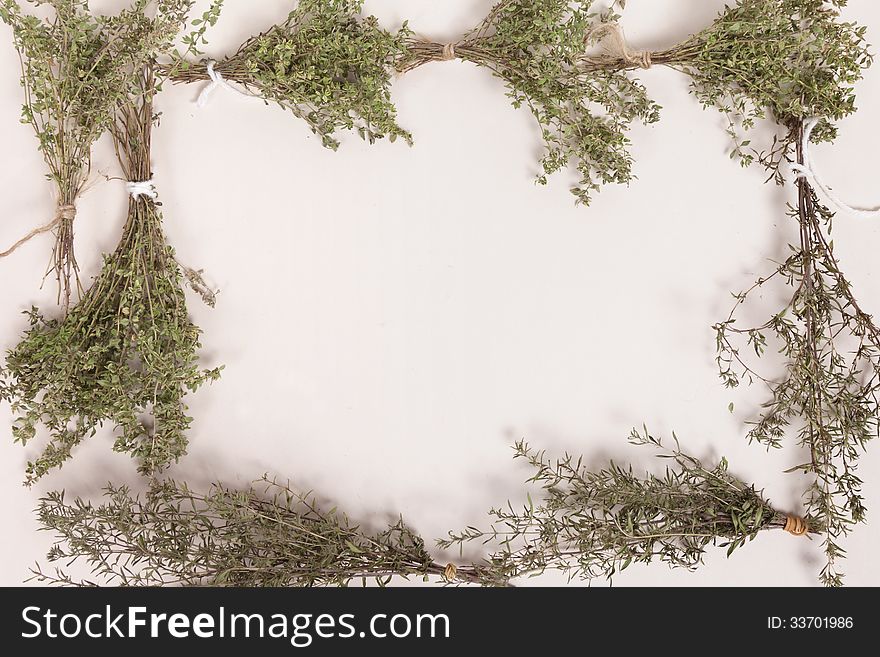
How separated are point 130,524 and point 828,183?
2.06 m

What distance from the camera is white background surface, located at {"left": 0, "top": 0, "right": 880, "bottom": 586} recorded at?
1841 millimetres

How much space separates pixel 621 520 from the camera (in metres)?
1.75

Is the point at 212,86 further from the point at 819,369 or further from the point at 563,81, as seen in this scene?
the point at 819,369

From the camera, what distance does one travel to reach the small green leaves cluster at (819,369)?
175cm

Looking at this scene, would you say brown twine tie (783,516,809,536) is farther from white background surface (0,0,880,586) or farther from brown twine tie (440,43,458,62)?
brown twine tie (440,43,458,62)

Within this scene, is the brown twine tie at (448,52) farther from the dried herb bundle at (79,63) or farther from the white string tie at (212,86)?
the dried herb bundle at (79,63)

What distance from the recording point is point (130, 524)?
1820 mm

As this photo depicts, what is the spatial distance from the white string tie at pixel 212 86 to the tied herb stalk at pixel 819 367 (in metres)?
1.44

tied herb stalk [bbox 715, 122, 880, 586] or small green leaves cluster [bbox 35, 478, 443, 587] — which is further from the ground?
tied herb stalk [bbox 715, 122, 880, 586]

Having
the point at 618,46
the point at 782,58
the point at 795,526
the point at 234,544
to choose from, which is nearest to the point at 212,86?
the point at 618,46

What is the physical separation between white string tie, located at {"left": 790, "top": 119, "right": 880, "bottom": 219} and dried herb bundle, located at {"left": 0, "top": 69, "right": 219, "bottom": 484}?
1613mm

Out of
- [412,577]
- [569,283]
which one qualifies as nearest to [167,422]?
[412,577]

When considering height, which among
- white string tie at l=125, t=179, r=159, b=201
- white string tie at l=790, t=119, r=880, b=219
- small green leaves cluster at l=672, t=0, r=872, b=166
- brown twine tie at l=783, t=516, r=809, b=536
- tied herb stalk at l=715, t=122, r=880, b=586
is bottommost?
brown twine tie at l=783, t=516, r=809, b=536

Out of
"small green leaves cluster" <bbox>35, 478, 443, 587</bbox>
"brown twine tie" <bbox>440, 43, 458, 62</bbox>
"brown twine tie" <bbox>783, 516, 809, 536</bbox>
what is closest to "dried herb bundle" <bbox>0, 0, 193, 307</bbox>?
"brown twine tie" <bbox>440, 43, 458, 62</bbox>
